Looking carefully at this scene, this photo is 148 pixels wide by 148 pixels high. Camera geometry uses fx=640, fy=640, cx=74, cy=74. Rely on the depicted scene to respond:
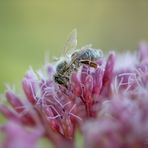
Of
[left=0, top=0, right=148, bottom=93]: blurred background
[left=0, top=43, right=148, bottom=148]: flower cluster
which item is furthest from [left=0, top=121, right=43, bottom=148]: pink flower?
[left=0, top=0, right=148, bottom=93]: blurred background

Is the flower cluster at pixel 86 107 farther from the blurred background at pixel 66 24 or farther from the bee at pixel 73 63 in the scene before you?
the blurred background at pixel 66 24

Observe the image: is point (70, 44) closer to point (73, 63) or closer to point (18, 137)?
point (73, 63)

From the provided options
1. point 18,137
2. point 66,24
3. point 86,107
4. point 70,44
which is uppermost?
point 66,24

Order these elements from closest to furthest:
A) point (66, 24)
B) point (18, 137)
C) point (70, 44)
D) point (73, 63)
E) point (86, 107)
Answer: point (18, 137)
point (86, 107)
point (73, 63)
point (70, 44)
point (66, 24)

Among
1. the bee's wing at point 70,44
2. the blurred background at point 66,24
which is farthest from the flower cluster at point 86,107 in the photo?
the blurred background at point 66,24

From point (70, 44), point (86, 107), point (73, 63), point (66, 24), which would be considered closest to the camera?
point (86, 107)

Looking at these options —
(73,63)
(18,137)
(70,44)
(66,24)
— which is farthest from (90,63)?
(66,24)
